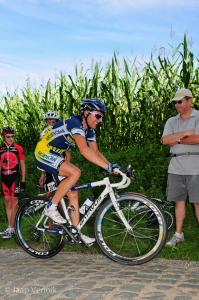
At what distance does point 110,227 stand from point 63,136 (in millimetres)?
1360

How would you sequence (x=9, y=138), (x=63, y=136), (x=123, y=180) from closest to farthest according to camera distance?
(x=123, y=180)
(x=63, y=136)
(x=9, y=138)

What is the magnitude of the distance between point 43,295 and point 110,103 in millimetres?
7446

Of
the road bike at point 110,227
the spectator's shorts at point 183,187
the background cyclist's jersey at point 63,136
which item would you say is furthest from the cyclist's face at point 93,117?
the spectator's shorts at point 183,187

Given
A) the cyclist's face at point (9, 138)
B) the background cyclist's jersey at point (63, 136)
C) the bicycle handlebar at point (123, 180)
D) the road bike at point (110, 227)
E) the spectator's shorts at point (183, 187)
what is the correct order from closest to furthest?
the bicycle handlebar at point (123, 180) → the road bike at point (110, 227) → the background cyclist's jersey at point (63, 136) → the spectator's shorts at point (183, 187) → the cyclist's face at point (9, 138)

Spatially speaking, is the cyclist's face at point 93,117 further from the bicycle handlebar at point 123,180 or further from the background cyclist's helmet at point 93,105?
the bicycle handlebar at point 123,180

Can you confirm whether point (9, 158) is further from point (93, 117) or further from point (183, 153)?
point (183, 153)

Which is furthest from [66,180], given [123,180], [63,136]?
[123,180]

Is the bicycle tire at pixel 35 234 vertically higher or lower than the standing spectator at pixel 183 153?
lower

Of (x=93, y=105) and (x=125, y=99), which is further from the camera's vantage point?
(x=125, y=99)

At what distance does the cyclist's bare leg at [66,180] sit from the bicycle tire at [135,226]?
1.61 feet

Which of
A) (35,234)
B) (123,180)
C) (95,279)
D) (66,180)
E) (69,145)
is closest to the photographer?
(95,279)

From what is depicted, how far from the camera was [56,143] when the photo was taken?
6.21m

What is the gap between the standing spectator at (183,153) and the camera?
Answer: 21.6 feet

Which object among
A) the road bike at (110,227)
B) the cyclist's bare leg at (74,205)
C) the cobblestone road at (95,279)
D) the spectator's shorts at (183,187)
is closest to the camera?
the cobblestone road at (95,279)
